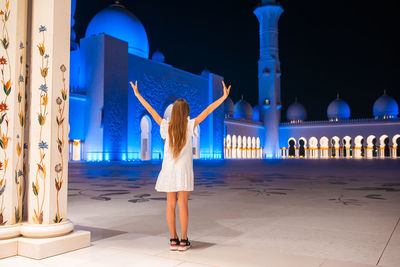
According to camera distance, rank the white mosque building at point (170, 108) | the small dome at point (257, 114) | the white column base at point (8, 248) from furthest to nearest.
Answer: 1. the small dome at point (257, 114)
2. the white mosque building at point (170, 108)
3. the white column base at point (8, 248)

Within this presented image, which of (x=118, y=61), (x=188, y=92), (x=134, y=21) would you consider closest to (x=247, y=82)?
(x=188, y=92)

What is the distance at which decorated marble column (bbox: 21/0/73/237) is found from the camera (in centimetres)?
222

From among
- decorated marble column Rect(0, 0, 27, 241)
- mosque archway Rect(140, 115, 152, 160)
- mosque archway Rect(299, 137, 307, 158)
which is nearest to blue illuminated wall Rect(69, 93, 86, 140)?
mosque archway Rect(140, 115, 152, 160)

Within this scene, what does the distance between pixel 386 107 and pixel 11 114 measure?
34398mm

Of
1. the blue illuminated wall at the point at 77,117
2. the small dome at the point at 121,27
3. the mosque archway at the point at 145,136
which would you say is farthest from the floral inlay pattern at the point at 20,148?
the small dome at the point at 121,27

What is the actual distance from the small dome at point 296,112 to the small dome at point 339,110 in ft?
8.73

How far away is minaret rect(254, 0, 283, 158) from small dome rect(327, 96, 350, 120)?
16.3 ft

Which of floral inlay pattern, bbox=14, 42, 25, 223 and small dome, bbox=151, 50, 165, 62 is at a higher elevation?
small dome, bbox=151, 50, 165, 62

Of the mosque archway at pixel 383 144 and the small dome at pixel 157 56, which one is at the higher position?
the small dome at pixel 157 56

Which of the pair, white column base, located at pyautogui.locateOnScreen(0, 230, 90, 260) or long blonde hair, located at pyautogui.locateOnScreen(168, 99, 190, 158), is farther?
long blonde hair, located at pyautogui.locateOnScreen(168, 99, 190, 158)

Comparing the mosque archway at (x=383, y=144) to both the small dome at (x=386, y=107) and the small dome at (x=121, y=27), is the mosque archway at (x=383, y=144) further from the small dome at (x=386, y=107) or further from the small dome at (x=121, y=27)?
the small dome at (x=121, y=27)

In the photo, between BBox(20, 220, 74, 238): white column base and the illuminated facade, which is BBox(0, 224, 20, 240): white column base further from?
the illuminated facade

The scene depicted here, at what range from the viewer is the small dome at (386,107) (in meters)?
32.1

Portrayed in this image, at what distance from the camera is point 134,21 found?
21266mm
